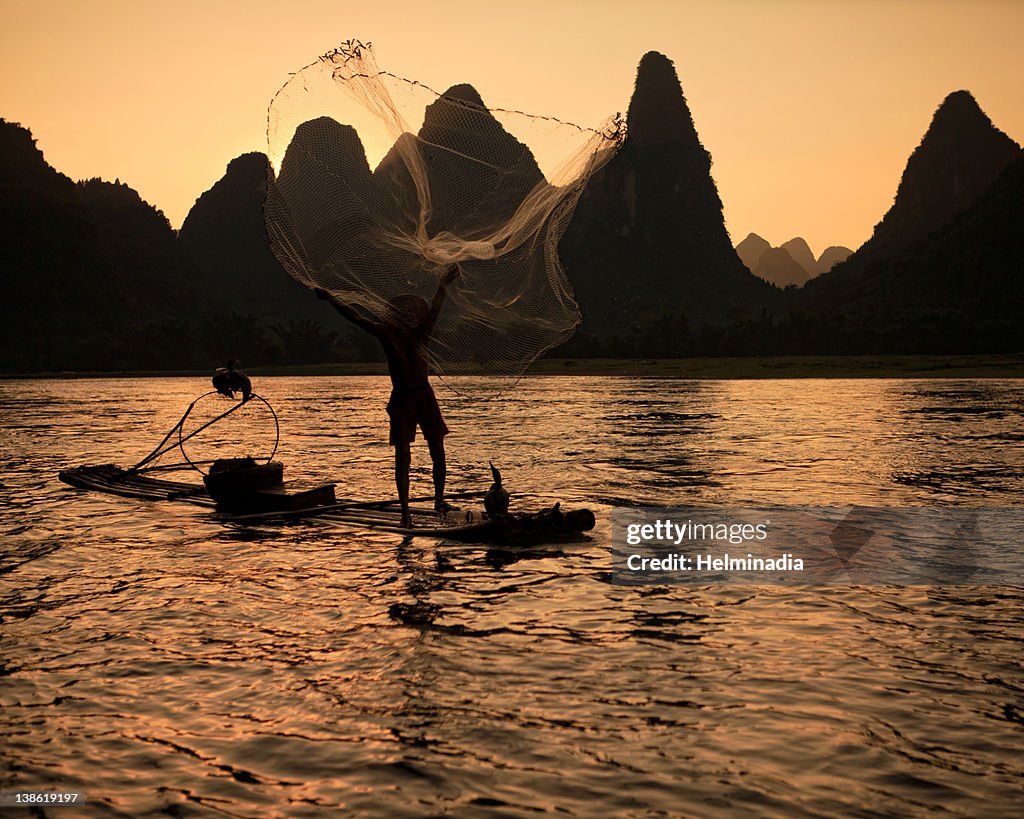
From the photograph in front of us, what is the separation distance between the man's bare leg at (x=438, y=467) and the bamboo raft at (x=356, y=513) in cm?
12

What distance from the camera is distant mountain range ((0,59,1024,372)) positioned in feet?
260

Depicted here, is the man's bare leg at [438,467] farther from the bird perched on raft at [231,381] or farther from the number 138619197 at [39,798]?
the number 138619197 at [39,798]

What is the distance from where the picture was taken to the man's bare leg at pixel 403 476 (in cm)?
977

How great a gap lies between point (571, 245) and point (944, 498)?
450 ft

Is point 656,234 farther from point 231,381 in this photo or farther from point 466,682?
point 466,682

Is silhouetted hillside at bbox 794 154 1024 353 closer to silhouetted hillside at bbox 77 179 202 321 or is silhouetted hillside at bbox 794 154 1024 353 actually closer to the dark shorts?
the dark shorts

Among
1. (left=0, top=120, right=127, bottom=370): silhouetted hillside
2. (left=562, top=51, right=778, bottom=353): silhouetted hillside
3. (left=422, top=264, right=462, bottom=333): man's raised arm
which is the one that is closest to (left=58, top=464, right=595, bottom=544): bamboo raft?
(left=422, top=264, right=462, bottom=333): man's raised arm

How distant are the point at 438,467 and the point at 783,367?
188 ft

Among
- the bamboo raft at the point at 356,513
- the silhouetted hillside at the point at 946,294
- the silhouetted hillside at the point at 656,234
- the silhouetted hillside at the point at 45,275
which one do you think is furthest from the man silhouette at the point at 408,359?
the silhouetted hillside at the point at 656,234

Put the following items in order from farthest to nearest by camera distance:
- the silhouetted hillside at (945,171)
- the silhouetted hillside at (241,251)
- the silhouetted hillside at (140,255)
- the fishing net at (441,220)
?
the silhouetted hillside at (241,251) → the silhouetted hillside at (945,171) → the silhouetted hillside at (140,255) → the fishing net at (441,220)

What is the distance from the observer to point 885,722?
5.05m

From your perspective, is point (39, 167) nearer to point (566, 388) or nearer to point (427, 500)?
point (566, 388)

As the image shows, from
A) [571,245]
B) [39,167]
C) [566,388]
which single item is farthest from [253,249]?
[566,388]

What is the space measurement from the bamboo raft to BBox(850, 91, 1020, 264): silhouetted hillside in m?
140
